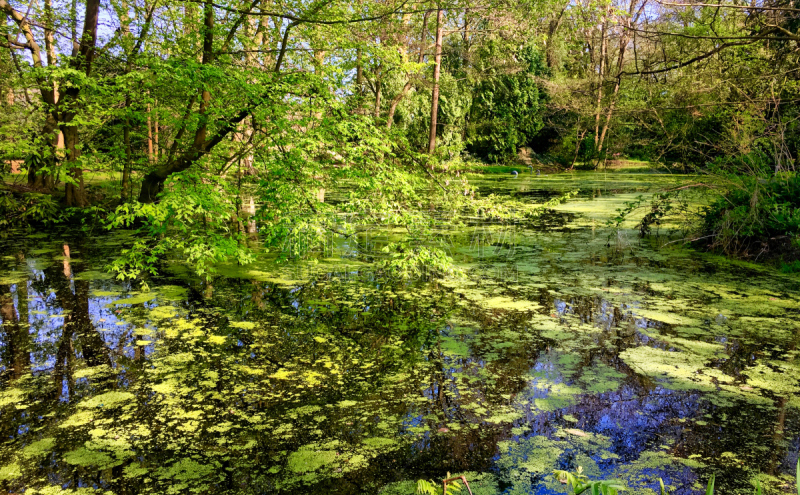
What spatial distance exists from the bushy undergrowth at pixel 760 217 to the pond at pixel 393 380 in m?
0.54

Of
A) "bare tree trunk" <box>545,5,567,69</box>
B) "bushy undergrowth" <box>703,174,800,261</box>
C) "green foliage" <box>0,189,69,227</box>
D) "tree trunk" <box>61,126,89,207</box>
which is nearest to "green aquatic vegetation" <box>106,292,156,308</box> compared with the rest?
"tree trunk" <box>61,126,89,207</box>

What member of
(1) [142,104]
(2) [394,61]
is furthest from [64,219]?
(2) [394,61]

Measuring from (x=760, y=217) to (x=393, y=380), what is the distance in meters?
5.08

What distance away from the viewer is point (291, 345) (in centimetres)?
346

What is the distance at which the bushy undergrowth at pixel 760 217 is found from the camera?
5.52 metres

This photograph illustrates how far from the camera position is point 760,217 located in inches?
228

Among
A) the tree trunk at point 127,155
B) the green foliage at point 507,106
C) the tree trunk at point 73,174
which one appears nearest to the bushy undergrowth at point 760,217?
the tree trunk at point 127,155

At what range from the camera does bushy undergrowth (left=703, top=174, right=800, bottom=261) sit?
5524 millimetres

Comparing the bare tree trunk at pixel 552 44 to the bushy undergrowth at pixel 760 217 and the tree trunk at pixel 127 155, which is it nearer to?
the bushy undergrowth at pixel 760 217

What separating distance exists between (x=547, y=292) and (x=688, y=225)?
13.0 feet

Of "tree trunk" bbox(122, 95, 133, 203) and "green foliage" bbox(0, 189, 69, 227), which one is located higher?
"tree trunk" bbox(122, 95, 133, 203)

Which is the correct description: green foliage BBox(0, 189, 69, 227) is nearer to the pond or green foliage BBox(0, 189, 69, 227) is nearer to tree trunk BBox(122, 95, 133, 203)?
tree trunk BBox(122, 95, 133, 203)

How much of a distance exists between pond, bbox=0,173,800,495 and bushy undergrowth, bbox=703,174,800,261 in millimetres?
538

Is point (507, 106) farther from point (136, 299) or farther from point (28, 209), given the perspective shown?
point (136, 299)
